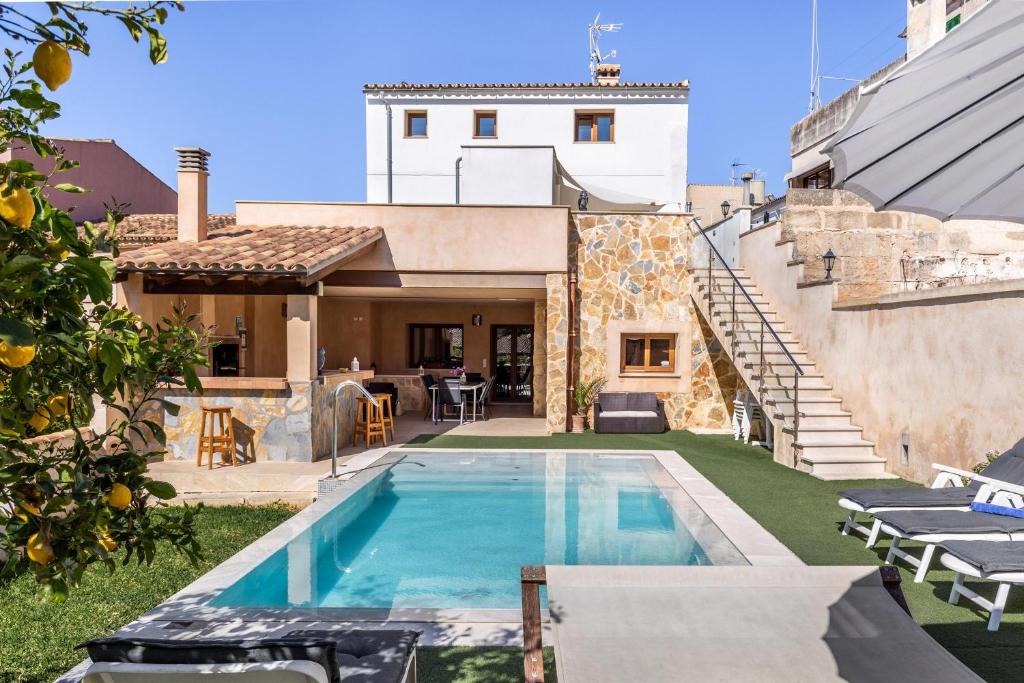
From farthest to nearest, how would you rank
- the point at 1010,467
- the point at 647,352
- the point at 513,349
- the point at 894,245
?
the point at 513,349
the point at 647,352
the point at 894,245
the point at 1010,467

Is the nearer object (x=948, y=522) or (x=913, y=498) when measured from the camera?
(x=948, y=522)

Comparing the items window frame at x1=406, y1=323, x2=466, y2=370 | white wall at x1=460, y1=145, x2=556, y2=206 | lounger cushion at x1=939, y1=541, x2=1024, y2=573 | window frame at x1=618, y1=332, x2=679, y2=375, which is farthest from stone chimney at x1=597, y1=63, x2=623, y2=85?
lounger cushion at x1=939, y1=541, x2=1024, y2=573

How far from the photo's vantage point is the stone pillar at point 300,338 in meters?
10.1

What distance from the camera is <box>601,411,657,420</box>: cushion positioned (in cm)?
1312

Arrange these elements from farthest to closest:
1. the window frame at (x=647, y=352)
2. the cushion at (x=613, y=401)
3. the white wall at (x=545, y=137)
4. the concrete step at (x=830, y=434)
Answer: the white wall at (x=545, y=137) → the window frame at (x=647, y=352) → the cushion at (x=613, y=401) → the concrete step at (x=830, y=434)

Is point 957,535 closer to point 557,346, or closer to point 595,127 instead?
point 557,346

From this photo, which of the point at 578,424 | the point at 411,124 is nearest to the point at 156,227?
the point at 411,124

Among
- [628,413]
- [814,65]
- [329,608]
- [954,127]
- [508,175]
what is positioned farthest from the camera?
[814,65]

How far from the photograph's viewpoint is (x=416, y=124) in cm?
1995

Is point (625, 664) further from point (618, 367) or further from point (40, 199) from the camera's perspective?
point (618, 367)

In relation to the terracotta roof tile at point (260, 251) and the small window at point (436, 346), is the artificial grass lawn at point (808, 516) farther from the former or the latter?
the small window at point (436, 346)

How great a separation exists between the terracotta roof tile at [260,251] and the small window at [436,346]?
7.02 meters

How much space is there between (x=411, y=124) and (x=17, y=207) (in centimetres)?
2018

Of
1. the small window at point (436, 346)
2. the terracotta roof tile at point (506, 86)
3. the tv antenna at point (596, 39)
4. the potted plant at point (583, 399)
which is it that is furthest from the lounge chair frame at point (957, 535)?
the tv antenna at point (596, 39)
